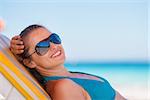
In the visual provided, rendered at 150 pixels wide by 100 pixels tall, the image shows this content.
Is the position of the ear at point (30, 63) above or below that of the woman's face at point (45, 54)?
below

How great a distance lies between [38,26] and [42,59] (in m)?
0.17

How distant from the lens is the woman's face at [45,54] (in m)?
1.96

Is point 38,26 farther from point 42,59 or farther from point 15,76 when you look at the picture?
point 15,76

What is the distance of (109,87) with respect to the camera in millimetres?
2111

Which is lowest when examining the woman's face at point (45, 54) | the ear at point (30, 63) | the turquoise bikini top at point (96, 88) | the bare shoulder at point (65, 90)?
the turquoise bikini top at point (96, 88)

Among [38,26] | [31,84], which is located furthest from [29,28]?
[31,84]

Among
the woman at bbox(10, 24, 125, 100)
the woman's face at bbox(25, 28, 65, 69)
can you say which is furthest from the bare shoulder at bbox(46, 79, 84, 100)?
the woman's face at bbox(25, 28, 65, 69)

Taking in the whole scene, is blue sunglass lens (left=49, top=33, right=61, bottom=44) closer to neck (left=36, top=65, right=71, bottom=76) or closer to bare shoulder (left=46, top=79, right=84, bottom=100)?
neck (left=36, top=65, right=71, bottom=76)

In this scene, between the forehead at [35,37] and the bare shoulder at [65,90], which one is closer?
the bare shoulder at [65,90]

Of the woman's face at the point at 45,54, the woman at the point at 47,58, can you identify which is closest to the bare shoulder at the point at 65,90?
the woman at the point at 47,58

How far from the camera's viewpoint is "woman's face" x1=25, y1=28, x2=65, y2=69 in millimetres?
1958

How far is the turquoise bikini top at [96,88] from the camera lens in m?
1.96

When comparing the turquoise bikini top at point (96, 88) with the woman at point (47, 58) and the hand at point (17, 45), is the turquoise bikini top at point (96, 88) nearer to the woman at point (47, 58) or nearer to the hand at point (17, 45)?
the woman at point (47, 58)

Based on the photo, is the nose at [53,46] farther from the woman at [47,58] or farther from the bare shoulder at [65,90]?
the bare shoulder at [65,90]
